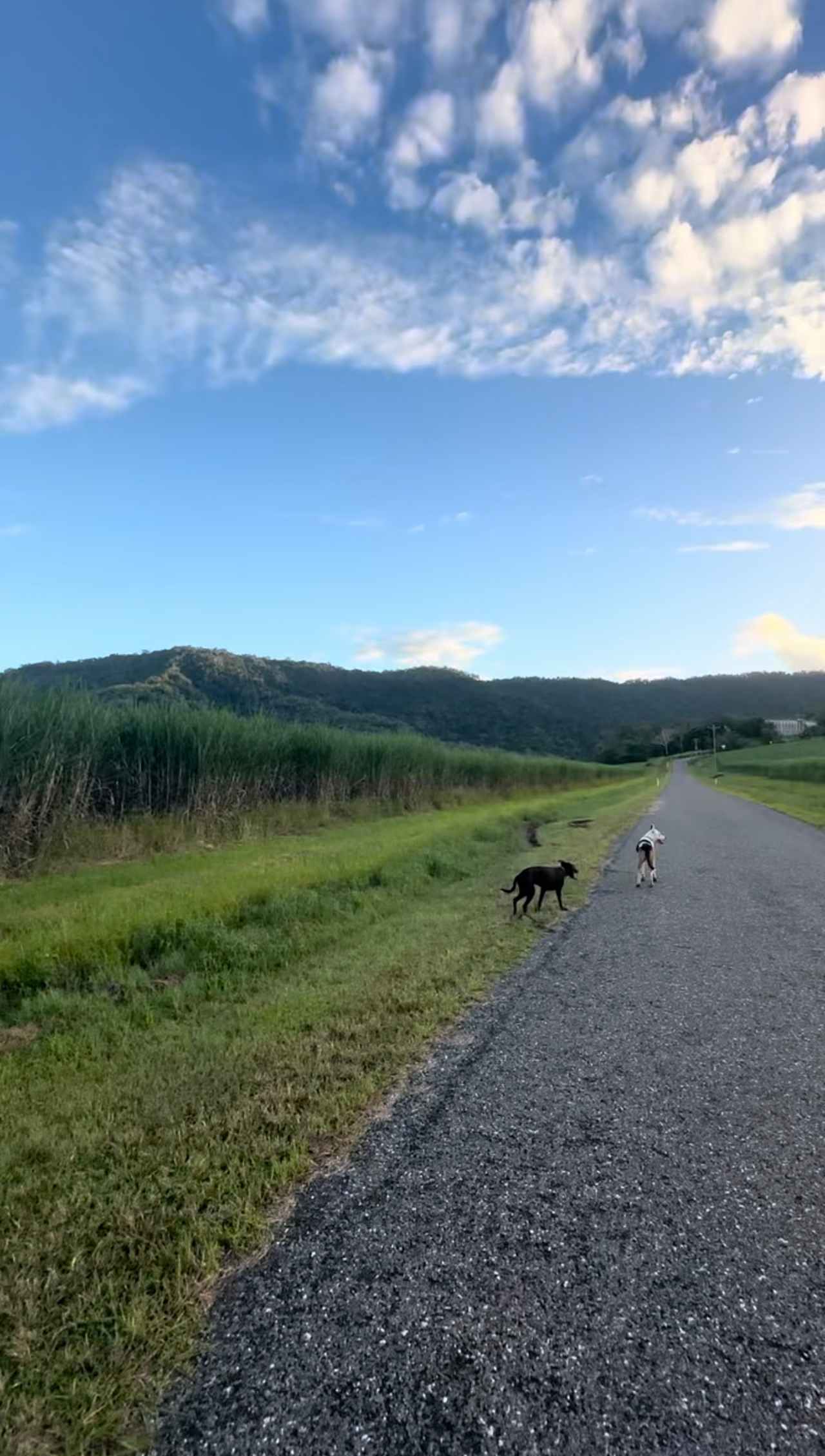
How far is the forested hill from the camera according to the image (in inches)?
1912

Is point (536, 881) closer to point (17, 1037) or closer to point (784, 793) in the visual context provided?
point (17, 1037)

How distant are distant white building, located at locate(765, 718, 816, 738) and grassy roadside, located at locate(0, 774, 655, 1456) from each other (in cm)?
11780

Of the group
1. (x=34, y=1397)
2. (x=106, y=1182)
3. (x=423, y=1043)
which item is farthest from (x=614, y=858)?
(x=34, y=1397)

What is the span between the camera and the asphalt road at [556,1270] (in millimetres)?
1941

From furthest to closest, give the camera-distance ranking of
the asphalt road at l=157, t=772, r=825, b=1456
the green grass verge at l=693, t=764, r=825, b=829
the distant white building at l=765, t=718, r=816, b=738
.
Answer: the distant white building at l=765, t=718, r=816, b=738 < the green grass verge at l=693, t=764, r=825, b=829 < the asphalt road at l=157, t=772, r=825, b=1456

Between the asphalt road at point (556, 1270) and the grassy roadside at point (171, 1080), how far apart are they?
0.76 feet

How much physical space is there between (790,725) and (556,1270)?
13639 cm

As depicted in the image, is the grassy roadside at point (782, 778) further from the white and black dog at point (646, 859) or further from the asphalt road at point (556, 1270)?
the asphalt road at point (556, 1270)

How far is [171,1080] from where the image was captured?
4.09 meters

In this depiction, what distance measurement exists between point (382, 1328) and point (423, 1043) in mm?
2461

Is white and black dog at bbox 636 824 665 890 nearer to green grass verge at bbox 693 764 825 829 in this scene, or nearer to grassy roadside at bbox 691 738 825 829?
green grass verge at bbox 693 764 825 829

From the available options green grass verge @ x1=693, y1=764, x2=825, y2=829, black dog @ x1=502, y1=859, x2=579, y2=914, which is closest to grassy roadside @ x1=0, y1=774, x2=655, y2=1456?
black dog @ x1=502, y1=859, x2=579, y2=914

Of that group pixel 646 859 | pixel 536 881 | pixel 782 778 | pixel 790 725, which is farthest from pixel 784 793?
pixel 790 725

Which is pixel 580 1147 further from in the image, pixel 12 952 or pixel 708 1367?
pixel 12 952
